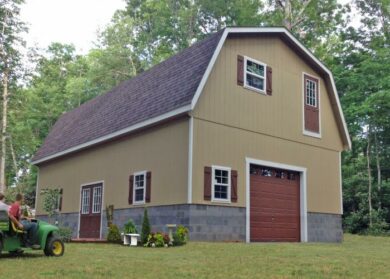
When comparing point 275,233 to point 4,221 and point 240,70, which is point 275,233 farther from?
point 4,221

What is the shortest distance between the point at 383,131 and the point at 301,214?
14.9 metres

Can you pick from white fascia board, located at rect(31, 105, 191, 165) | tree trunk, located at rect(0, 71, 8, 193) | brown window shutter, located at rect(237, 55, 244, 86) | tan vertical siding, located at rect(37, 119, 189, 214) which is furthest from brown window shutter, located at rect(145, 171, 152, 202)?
tree trunk, located at rect(0, 71, 8, 193)

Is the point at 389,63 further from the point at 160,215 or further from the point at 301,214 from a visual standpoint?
the point at 160,215

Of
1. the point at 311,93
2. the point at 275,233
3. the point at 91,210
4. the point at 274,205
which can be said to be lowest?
the point at 275,233

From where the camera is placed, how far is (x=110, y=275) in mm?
7219

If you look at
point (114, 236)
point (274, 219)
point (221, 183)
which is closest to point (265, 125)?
point (221, 183)

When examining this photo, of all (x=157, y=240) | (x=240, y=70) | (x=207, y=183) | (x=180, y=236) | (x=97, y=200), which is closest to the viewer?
(x=157, y=240)

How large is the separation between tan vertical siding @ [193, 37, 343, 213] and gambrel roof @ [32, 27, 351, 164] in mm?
364

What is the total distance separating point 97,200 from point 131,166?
3.26m

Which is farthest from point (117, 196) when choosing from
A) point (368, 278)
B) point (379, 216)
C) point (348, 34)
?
point (348, 34)

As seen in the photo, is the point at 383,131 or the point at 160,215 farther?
the point at 383,131

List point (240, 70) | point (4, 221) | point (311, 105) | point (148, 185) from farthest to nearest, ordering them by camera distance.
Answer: point (311, 105)
point (240, 70)
point (148, 185)
point (4, 221)

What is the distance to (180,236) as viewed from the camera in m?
13.4

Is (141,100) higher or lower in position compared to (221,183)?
higher
